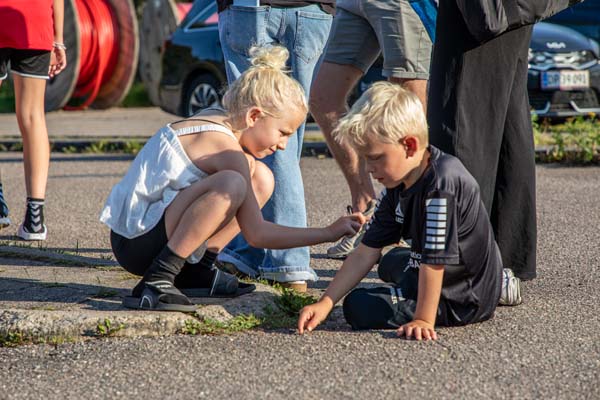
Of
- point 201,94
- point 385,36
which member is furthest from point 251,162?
point 201,94

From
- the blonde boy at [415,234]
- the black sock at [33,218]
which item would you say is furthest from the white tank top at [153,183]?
the black sock at [33,218]

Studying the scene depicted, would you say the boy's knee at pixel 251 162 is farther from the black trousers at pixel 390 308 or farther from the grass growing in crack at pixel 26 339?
the grass growing in crack at pixel 26 339

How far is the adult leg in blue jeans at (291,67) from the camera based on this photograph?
4.48 m

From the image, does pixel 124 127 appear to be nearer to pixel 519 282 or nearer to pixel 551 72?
pixel 551 72

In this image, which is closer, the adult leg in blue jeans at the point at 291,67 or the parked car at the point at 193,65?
the adult leg in blue jeans at the point at 291,67

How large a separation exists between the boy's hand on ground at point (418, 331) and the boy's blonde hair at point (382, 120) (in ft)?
2.02

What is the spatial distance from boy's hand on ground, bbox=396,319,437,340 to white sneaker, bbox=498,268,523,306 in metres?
0.56

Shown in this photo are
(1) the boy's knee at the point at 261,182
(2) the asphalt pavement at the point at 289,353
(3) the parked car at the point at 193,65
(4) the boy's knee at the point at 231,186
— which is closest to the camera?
(2) the asphalt pavement at the point at 289,353

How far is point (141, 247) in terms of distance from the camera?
13.1 feet

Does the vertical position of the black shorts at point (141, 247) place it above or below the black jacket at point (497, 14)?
below

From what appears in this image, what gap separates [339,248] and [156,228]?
4.94 ft

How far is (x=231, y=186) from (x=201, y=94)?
774 cm

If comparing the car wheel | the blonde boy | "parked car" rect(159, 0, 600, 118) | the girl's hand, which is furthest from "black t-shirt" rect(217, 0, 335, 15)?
the car wheel

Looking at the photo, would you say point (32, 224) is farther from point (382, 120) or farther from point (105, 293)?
point (382, 120)
